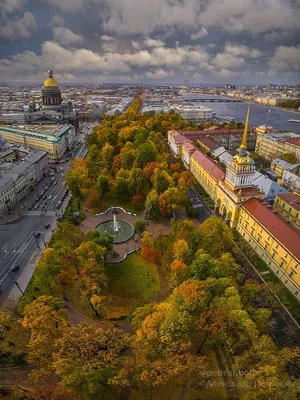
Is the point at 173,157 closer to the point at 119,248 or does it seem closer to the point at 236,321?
the point at 119,248

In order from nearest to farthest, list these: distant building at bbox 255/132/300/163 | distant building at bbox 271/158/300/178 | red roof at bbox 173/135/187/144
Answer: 1. distant building at bbox 271/158/300/178
2. distant building at bbox 255/132/300/163
3. red roof at bbox 173/135/187/144

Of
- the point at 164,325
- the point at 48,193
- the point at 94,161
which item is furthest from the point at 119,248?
the point at 94,161

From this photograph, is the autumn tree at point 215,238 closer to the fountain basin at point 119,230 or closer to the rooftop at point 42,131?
the fountain basin at point 119,230

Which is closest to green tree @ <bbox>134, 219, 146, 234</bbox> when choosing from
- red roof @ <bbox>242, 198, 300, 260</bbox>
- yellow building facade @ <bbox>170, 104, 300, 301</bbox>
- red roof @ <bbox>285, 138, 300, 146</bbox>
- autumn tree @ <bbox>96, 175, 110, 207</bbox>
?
autumn tree @ <bbox>96, 175, 110, 207</bbox>

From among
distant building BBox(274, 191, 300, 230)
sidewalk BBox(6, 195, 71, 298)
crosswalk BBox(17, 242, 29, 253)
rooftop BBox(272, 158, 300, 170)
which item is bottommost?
sidewalk BBox(6, 195, 71, 298)

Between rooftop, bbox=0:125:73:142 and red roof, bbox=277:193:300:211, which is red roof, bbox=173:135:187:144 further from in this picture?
red roof, bbox=277:193:300:211

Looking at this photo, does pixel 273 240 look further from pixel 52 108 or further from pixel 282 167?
pixel 52 108

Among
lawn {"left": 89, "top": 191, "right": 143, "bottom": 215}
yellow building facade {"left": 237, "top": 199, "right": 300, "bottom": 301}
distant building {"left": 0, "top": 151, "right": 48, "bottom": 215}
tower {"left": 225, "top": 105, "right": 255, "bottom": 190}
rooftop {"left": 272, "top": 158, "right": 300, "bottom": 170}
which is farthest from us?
rooftop {"left": 272, "top": 158, "right": 300, "bottom": 170}

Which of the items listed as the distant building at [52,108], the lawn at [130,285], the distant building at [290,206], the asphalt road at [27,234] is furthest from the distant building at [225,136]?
the lawn at [130,285]
